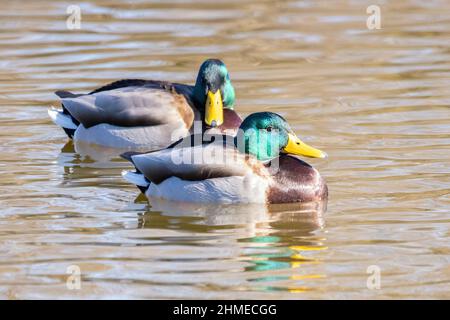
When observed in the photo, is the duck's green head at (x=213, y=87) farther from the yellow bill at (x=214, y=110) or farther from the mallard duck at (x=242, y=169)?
the mallard duck at (x=242, y=169)

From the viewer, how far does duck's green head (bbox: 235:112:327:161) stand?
10.7 meters

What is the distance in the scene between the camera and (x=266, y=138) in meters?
10.7

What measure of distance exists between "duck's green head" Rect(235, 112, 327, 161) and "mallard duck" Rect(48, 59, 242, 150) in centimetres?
196

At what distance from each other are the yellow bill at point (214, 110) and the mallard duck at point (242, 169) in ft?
5.87

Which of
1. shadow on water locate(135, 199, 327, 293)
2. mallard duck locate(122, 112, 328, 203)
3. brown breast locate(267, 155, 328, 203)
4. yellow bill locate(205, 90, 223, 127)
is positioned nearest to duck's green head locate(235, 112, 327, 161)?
mallard duck locate(122, 112, 328, 203)

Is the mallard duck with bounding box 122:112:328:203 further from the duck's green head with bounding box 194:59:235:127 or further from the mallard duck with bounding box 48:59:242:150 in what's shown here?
the mallard duck with bounding box 48:59:242:150

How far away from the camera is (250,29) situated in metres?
18.1

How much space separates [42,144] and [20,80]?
269cm

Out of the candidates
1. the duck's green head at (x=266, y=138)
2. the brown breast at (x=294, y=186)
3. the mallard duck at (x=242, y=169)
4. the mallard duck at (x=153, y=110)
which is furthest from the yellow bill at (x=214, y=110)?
the brown breast at (x=294, y=186)

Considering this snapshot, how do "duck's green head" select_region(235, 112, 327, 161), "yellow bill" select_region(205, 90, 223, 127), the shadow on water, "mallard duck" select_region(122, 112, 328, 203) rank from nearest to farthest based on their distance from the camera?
the shadow on water, "mallard duck" select_region(122, 112, 328, 203), "duck's green head" select_region(235, 112, 327, 161), "yellow bill" select_region(205, 90, 223, 127)

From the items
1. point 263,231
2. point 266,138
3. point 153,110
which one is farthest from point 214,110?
point 263,231

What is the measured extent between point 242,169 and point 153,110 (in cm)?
265

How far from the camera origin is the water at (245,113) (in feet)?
29.0

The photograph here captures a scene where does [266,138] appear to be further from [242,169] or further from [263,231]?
[263,231]
